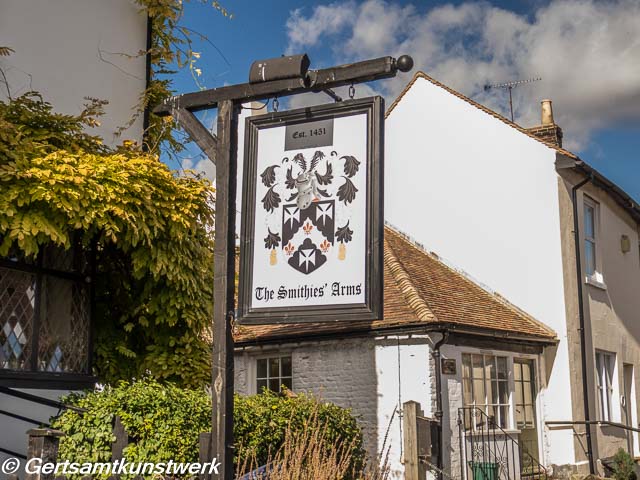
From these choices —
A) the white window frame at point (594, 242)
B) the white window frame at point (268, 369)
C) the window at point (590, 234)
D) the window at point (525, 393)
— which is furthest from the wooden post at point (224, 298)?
the window at point (590, 234)

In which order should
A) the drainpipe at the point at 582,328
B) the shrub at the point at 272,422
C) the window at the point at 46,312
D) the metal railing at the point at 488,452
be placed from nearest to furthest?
1. the window at the point at 46,312
2. the shrub at the point at 272,422
3. the metal railing at the point at 488,452
4. the drainpipe at the point at 582,328

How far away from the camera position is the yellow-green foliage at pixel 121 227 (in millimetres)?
7664

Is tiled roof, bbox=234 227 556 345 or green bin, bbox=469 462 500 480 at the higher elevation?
tiled roof, bbox=234 227 556 345

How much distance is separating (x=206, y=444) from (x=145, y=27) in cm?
682

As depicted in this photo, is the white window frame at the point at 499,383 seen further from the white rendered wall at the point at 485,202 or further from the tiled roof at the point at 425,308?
the white rendered wall at the point at 485,202

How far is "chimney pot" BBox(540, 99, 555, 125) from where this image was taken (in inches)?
698

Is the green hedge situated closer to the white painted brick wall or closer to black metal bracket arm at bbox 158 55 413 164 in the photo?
black metal bracket arm at bbox 158 55 413 164

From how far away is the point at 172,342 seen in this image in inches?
368

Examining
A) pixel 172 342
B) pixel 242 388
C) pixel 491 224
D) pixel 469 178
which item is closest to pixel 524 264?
pixel 491 224

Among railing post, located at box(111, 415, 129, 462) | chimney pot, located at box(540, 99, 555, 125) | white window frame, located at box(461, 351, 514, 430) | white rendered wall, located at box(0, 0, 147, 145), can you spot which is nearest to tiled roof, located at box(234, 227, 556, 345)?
white window frame, located at box(461, 351, 514, 430)

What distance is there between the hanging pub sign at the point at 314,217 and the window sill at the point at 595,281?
1165 centimetres

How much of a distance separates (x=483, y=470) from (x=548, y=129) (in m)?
8.04

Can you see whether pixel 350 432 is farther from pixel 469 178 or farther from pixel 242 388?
pixel 469 178

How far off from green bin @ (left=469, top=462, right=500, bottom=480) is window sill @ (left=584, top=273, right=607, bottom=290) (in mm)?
5114
